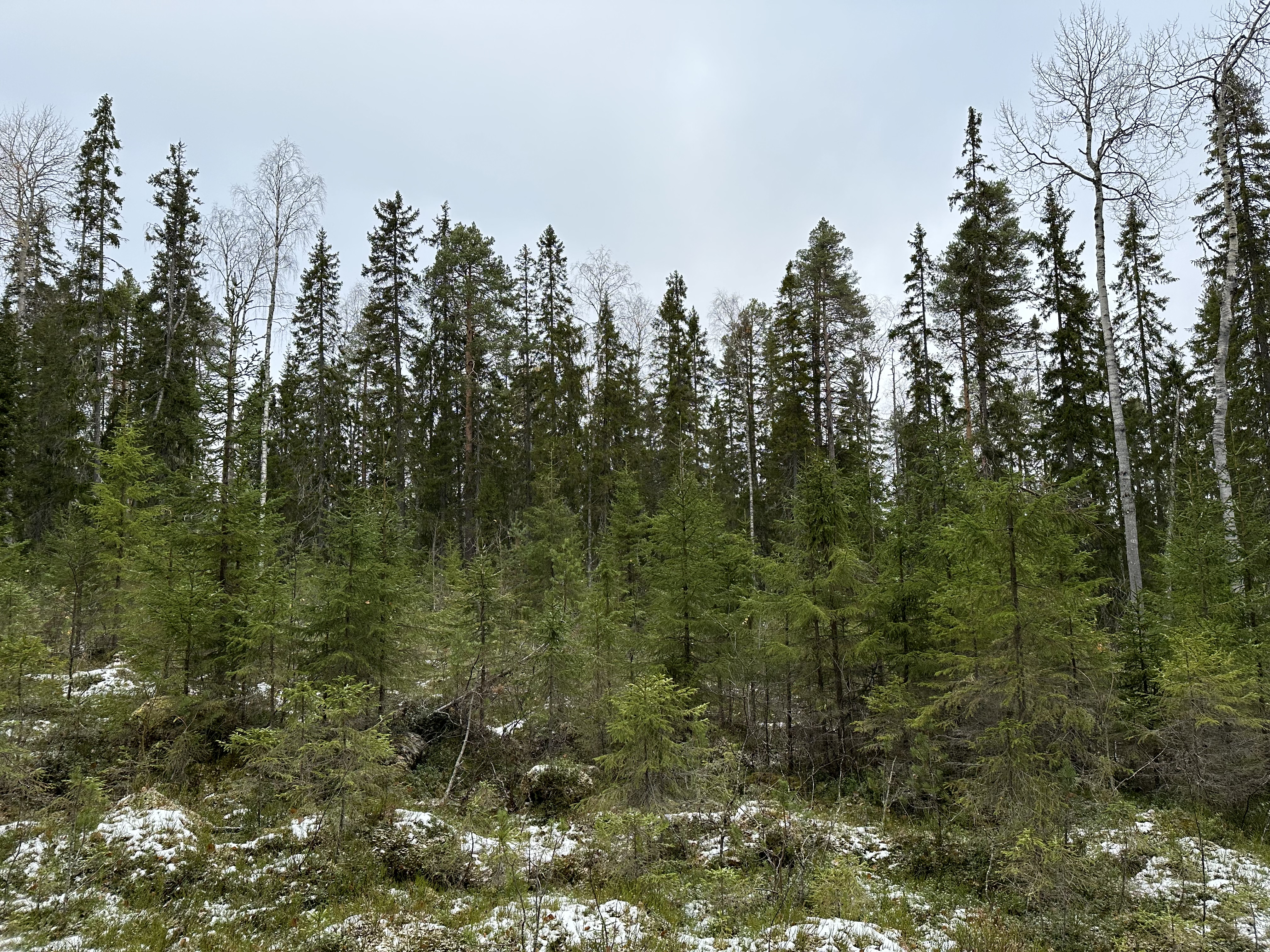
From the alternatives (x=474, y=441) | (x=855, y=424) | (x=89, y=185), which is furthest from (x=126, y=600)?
(x=855, y=424)

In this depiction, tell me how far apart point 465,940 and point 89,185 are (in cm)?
2980

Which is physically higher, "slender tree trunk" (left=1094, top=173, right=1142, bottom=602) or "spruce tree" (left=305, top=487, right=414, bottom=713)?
"slender tree trunk" (left=1094, top=173, right=1142, bottom=602)

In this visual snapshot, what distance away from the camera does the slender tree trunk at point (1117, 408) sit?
14.0 metres

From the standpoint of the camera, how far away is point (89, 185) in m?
22.4

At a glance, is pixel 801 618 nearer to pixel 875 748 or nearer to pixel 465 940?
pixel 875 748

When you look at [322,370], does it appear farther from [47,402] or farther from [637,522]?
[637,522]

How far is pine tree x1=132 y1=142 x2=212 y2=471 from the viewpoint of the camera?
20688 mm

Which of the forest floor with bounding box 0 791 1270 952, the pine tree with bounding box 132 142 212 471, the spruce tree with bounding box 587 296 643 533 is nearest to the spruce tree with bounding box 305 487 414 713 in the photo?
the forest floor with bounding box 0 791 1270 952

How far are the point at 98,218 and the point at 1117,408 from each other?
115ft

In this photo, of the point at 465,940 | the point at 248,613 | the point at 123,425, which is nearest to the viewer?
the point at 465,940

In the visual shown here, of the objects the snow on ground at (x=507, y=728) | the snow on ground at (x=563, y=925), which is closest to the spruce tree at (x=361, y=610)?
the snow on ground at (x=507, y=728)

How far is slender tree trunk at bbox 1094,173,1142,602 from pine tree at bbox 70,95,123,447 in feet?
106

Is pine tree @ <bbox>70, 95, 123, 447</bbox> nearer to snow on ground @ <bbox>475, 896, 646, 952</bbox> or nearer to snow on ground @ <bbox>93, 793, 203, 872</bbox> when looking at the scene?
snow on ground @ <bbox>93, 793, 203, 872</bbox>

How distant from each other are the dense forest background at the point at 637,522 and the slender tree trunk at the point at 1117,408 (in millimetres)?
120
